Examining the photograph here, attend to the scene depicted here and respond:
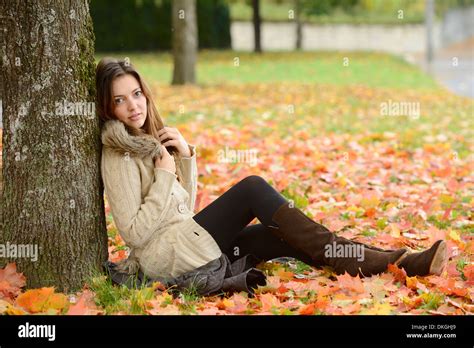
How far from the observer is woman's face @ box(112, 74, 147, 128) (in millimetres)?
3875

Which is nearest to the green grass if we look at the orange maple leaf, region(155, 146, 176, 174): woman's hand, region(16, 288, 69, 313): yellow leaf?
region(155, 146, 176, 174): woman's hand

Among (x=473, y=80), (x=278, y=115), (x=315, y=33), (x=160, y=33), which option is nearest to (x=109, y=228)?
(x=278, y=115)

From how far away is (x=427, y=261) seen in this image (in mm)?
3812

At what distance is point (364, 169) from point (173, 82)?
8362 mm

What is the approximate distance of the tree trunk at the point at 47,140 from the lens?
371cm

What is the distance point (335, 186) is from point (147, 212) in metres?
2.87

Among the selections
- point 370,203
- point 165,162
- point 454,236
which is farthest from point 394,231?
point 165,162

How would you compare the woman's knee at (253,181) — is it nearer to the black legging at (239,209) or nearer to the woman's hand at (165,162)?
the black legging at (239,209)

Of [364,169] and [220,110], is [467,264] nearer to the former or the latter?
[364,169]

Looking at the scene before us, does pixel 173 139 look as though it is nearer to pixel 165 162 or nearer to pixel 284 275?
pixel 165 162

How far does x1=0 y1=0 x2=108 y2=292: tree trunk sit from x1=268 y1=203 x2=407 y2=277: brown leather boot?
971 mm

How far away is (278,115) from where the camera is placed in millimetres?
10984

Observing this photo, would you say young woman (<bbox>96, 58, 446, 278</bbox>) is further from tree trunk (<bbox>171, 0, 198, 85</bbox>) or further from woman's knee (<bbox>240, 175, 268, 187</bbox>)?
tree trunk (<bbox>171, 0, 198, 85</bbox>)

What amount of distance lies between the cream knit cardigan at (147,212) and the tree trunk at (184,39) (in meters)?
10.1
